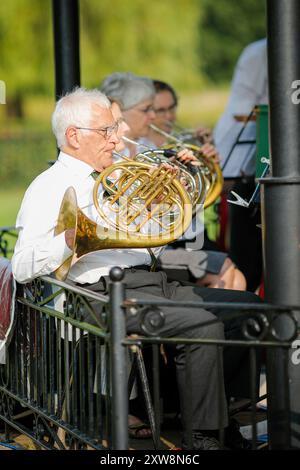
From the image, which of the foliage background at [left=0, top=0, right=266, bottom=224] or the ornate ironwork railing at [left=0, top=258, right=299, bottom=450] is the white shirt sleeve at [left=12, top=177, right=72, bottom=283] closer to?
the ornate ironwork railing at [left=0, top=258, right=299, bottom=450]

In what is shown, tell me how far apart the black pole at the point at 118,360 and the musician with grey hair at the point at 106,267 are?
A: 0.26 metres

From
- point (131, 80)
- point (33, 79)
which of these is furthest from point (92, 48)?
point (131, 80)

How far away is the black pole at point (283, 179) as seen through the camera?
348cm

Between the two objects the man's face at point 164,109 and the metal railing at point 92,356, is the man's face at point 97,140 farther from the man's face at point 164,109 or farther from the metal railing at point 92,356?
the man's face at point 164,109

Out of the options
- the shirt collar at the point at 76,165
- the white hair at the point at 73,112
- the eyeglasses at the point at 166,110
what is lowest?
the shirt collar at the point at 76,165

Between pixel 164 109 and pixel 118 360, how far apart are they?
12.5 ft

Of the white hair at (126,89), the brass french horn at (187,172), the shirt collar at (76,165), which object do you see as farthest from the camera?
the white hair at (126,89)

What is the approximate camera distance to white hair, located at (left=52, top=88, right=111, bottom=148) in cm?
443

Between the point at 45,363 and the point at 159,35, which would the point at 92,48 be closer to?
the point at 159,35

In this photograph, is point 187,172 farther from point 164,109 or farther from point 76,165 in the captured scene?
point 164,109

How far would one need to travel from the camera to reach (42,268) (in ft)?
13.1

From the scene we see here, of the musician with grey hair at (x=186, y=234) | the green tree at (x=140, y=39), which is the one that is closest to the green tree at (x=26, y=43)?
the green tree at (x=140, y=39)
